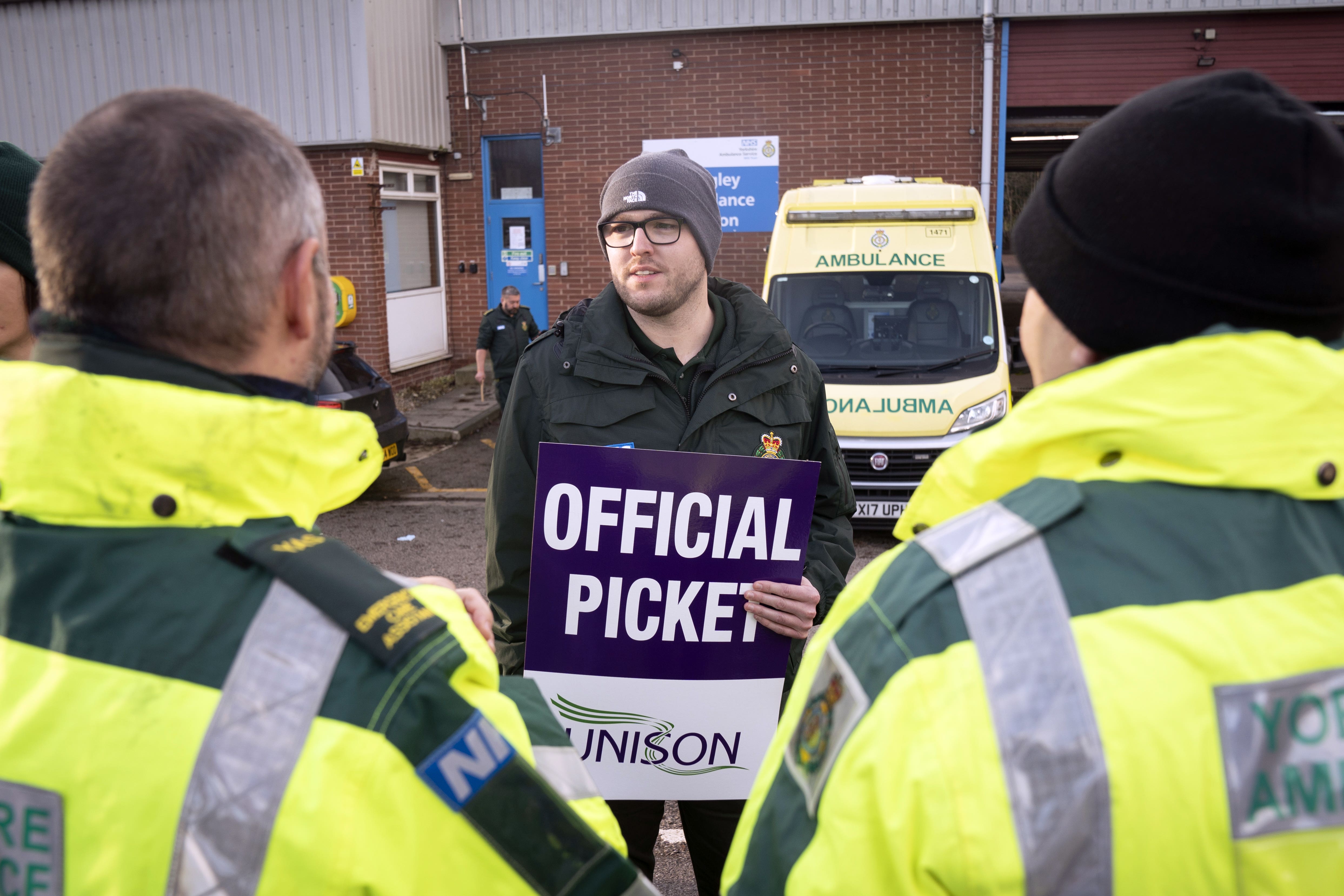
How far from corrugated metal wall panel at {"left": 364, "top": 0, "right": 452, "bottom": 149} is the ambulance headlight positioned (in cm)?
841

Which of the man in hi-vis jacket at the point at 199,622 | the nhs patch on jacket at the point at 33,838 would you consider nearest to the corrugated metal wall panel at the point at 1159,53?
the man in hi-vis jacket at the point at 199,622

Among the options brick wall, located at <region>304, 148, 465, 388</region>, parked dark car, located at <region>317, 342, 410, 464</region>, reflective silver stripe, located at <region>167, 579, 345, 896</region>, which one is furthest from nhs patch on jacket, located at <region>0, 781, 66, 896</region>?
brick wall, located at <region>304, 148, 465, 388</region>

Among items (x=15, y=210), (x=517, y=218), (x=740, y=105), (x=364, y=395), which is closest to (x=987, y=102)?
(x=740, y=105)

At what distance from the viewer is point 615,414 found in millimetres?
2453

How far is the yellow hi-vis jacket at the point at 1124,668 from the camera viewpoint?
917mm

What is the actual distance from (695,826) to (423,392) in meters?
11.6

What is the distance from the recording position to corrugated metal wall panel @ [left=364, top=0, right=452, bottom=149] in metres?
11.8

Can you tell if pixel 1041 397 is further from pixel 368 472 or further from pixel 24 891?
pixel 24 891

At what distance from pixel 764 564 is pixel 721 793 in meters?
0.57

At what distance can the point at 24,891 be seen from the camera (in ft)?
3.27

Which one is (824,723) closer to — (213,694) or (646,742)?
(213,694)

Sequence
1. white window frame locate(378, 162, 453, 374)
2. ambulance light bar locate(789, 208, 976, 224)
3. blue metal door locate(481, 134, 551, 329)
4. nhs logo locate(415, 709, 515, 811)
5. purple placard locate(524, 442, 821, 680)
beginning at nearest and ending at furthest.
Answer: nhs logo locate(415, 709, 515, 811) < purple placard locate(524, 442, 821, 680) < ambulance light bar locate(789, 208, 976, 224) < white window frame locate(378, 162, 453, 374) < blue metal door locate(481, 134, 551, 329)

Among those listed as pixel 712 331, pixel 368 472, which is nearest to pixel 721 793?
pixel 712 331

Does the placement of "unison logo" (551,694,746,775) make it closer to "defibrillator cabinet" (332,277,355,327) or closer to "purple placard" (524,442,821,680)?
"purple placard" (524,442,821,680)
